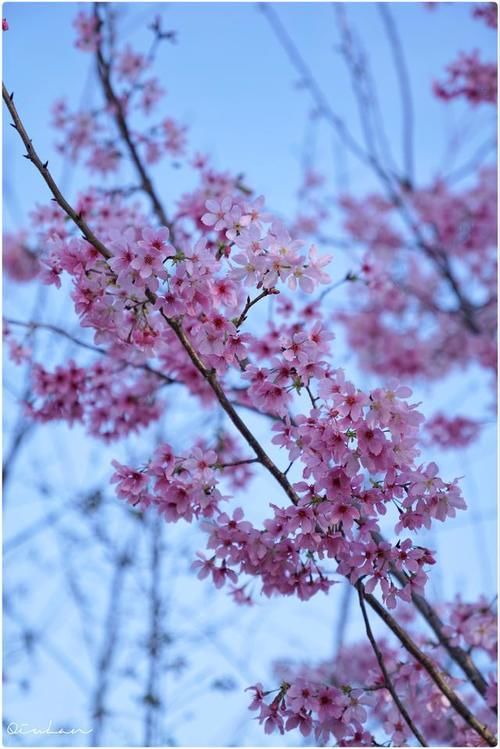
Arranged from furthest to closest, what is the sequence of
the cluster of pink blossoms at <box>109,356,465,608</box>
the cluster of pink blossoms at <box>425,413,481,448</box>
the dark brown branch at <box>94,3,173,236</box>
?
the cluster of pink blossoms at <box>425,413,481,448</box> → the dark brown branch at <box>94,3,173,236</box> → the cluster of pink blossoms at <box>109,356,465,608</box>

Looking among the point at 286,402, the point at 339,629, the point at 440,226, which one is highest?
the point at 440,226

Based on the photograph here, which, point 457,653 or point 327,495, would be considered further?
point 457,653

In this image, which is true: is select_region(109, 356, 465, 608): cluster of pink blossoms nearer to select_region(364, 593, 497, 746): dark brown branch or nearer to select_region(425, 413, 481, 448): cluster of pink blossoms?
select_region(364, 593, 497, 746): dark brown branch

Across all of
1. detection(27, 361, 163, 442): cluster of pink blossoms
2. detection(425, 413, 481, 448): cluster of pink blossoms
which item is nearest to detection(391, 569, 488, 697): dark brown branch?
detection(27, 361, 163, 442): cluster of pink blossoms

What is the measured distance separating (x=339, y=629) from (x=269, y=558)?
444cm

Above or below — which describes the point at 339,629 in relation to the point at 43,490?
below

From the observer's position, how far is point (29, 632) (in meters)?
5.86

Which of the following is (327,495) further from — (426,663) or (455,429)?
(455,429)

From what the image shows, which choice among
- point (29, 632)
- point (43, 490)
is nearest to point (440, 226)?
point (43, 490)

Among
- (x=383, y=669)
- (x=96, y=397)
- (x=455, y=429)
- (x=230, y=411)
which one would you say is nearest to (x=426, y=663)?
(x=383, y=669)

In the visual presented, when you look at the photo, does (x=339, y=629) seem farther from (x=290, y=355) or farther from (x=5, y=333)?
(x=290, y=355)

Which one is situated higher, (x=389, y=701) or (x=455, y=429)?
(x=455, y=429)

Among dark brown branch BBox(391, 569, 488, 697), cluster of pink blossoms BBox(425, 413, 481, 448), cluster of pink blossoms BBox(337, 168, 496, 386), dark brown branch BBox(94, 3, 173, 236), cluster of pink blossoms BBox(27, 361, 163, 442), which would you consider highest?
cluster of pink blossoms BBox(337, 168, 496, 386)

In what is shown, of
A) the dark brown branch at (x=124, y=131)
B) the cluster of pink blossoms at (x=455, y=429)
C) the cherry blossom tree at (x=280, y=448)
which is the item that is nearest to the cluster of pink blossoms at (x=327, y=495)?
the cherry blossom tree at (x=280, y=448)
